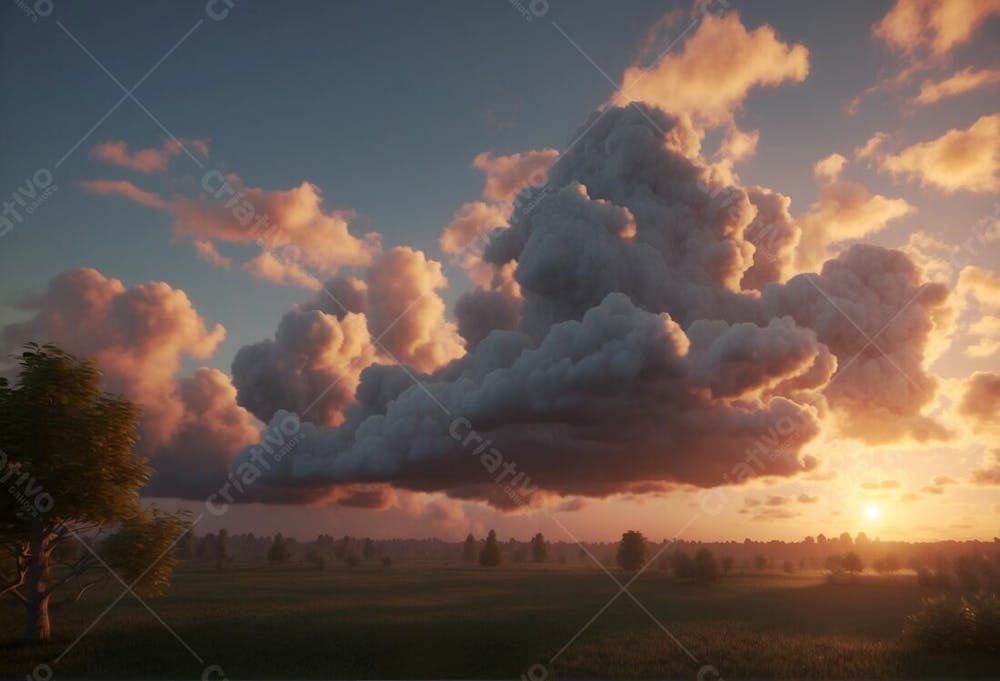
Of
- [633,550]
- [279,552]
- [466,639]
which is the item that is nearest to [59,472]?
[466,639]

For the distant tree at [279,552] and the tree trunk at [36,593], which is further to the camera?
the distant tree at [279,552]

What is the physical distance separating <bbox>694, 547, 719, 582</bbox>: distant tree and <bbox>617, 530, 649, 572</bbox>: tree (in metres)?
18.7

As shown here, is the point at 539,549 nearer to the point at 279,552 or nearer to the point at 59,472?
the point at 279,552

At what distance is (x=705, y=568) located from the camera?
4023 inches

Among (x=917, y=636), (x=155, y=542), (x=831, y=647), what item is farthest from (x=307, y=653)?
(x=917, y=636)

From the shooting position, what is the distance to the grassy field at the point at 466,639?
3098 cm

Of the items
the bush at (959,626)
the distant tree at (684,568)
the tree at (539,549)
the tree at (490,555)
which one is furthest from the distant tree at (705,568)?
the tree at (539,549)

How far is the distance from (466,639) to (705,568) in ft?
243

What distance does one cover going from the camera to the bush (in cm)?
3631

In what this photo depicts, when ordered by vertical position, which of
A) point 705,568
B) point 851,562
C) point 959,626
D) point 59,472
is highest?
point 59,472

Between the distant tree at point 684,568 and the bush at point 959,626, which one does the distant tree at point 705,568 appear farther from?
the bush at point 959,626

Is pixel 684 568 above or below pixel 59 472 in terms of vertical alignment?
below

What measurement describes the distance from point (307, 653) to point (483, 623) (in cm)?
1598

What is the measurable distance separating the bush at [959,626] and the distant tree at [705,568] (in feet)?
215
